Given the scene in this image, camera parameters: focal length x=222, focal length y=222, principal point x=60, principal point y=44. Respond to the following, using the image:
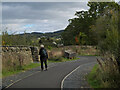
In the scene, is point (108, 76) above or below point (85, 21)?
below

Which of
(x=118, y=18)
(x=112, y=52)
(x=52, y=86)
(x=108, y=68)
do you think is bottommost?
(x=52, y=86)

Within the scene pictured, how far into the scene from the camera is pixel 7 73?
1365 cm

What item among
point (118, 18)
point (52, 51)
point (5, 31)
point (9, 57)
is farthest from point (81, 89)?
point (52, 51)

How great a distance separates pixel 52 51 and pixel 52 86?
718 inches

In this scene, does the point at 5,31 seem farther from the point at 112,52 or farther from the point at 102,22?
the point at 112,52

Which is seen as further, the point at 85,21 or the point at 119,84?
the point at 85,21

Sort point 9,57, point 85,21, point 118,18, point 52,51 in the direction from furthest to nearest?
point 52,51
point 85,21
point 9,57
point 118,18

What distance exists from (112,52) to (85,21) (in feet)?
32.2

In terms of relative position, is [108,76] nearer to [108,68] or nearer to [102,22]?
[108,68]

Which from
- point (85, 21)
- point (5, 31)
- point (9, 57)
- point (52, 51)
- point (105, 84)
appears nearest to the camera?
point (105, 84)

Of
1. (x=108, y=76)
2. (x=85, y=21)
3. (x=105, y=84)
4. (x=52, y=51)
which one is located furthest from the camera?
(x=52, y=51)

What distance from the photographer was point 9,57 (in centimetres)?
1488

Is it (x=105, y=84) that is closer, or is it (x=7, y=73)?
(x=105, y=84)

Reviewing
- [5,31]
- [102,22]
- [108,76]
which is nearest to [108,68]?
[108,76]
